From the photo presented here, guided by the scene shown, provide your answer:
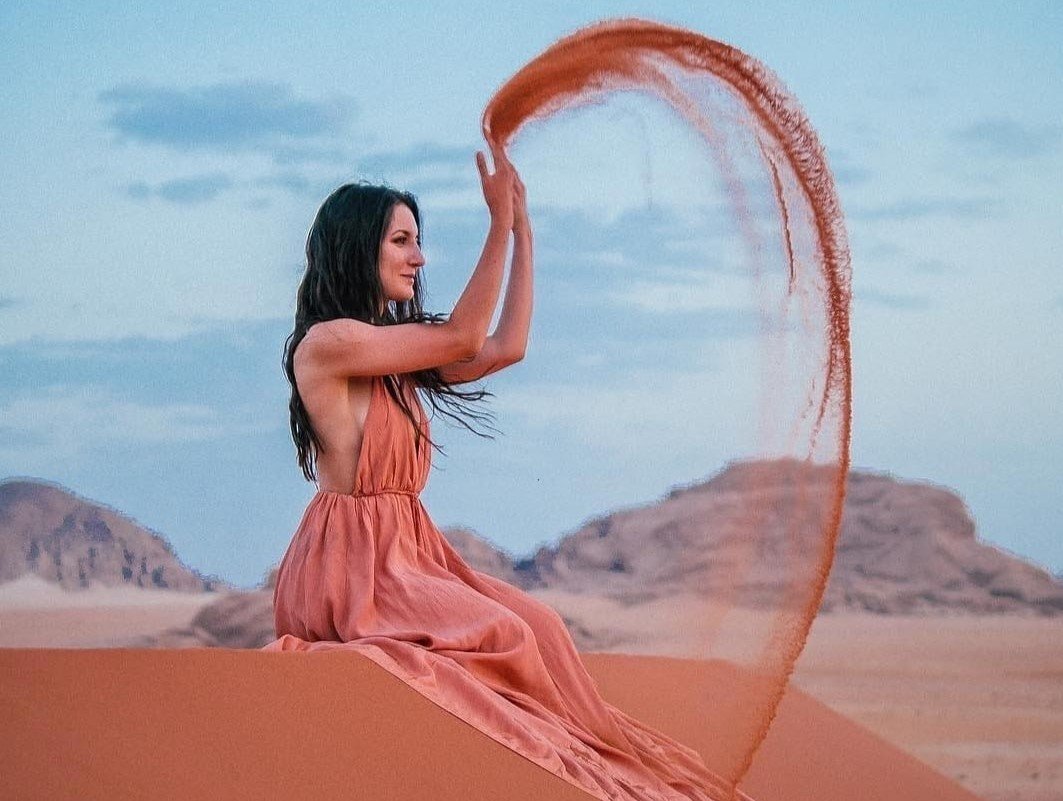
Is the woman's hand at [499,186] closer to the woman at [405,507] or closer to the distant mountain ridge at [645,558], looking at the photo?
the woman at [405,507]

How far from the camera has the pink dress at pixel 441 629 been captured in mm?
4703

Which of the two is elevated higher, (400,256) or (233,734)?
(400,256)

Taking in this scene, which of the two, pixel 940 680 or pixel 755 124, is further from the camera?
pixel 940 680

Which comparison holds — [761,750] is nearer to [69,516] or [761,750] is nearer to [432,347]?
[432,347]

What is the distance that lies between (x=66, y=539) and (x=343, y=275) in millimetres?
11051

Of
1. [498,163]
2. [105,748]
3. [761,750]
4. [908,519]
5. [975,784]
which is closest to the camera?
[105,748]

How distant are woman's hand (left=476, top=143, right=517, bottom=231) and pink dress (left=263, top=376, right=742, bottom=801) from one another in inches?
25.1

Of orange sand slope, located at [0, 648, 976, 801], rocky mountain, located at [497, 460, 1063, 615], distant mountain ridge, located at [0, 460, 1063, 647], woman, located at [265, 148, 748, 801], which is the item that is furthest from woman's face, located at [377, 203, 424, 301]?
distant mountain ridge, located at [0, 460, 1063, 647]

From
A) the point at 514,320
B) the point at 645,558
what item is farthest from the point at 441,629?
the point at 645,558

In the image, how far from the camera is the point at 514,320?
5.75 meters

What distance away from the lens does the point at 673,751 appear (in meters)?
5.52

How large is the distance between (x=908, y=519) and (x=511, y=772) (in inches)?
600

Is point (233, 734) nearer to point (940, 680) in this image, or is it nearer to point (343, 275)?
point (343, 275)

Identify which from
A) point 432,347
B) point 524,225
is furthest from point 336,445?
point 524,225
